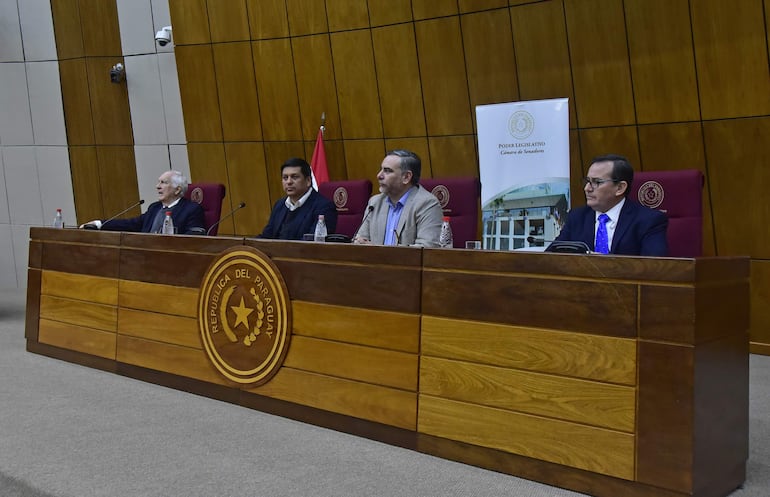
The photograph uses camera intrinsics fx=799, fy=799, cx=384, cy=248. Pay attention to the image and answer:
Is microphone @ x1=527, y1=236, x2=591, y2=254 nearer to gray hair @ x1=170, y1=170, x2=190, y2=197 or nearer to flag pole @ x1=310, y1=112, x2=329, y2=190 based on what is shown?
gray hair @ x1=170, y1=170, x2=190, y2=197

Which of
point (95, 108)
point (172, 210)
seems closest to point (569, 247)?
point (172, 210)

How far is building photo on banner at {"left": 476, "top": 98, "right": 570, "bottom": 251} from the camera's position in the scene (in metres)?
5.46

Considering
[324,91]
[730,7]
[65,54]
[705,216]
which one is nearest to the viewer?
[730,7]

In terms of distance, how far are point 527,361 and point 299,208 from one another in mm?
2514

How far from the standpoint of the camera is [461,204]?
4496mm

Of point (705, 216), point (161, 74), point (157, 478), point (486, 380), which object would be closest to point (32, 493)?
point (157, 478)

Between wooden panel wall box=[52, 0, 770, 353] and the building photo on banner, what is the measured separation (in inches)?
18.3

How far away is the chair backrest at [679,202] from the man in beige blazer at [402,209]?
103 cm

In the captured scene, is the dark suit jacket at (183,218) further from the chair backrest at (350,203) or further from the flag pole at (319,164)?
the flag pole at (319,164)

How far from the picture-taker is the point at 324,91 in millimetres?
7418

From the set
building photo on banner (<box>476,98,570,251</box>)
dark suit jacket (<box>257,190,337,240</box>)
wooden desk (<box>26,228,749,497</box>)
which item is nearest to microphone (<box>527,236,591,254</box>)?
wooden desk (<box>26,228,749,497</box>)

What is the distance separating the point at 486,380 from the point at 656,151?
3.51m

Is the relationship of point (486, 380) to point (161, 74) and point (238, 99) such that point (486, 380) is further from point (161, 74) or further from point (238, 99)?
point (161, 74)

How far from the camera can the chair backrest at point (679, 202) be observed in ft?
12.6
